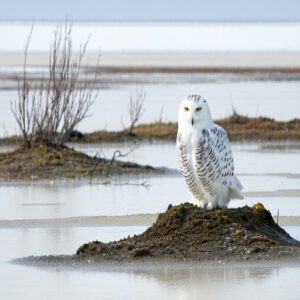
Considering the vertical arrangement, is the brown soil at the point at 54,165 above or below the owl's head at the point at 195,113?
above

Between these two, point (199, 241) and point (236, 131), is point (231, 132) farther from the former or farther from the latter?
point (199, 241)

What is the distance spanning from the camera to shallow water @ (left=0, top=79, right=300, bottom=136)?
99.2 feet

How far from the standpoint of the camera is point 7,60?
6706 centimetres

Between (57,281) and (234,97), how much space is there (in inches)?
1043

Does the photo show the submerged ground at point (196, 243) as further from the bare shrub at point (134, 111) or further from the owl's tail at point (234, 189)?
the bare shrub at point (134, 111)

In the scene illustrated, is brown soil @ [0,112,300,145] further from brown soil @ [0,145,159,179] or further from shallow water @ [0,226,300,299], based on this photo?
shallow water @ [0,226,300,299]

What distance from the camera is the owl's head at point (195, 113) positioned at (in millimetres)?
12070

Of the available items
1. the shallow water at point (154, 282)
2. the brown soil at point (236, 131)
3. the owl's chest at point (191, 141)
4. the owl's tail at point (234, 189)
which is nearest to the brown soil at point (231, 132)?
the brown soil at point (236, 131)

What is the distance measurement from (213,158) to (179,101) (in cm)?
2391

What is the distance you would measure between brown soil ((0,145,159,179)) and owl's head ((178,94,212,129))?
7.70 metres

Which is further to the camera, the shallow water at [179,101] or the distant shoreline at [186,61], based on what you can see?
the distant shoreline at [186,61]

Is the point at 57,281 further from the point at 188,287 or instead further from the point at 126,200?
the point at 126,200

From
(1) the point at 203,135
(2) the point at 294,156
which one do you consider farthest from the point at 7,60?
(1) the point at 203,135

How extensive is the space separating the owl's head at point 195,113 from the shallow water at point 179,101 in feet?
50.4
